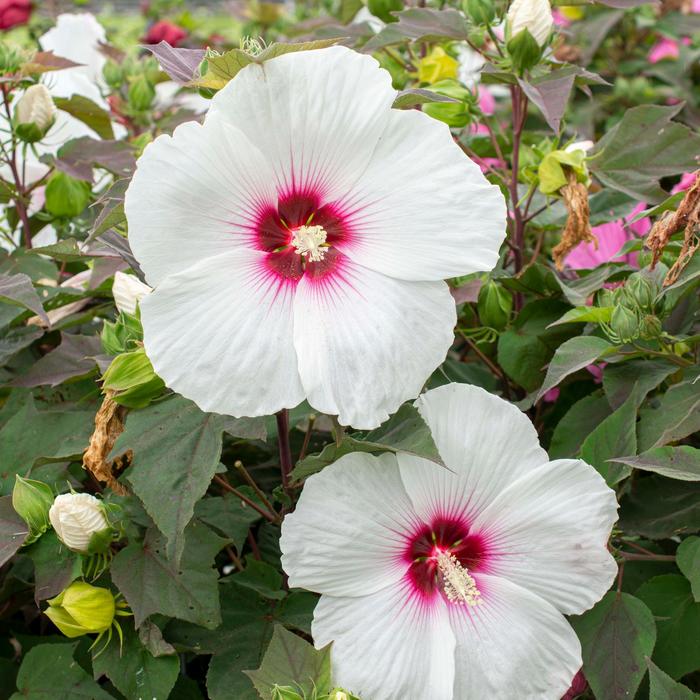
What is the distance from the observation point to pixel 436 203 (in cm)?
85

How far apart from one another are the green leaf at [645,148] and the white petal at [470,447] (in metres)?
0.44

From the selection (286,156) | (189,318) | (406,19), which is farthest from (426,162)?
(406,19)

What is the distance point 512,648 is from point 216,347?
1.21 feet

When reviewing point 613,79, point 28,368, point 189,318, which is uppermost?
point 189,318

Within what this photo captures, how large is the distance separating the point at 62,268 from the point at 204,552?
0.54 metres

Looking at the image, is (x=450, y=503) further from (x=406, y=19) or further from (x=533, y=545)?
(x=406, y=19)

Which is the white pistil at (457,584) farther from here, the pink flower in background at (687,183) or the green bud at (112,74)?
the green bud at (112,74)

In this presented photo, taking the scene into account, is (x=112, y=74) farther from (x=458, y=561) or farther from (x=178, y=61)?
(x=458, y=561)

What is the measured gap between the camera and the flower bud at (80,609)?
3.07 ft

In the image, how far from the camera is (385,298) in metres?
0.85

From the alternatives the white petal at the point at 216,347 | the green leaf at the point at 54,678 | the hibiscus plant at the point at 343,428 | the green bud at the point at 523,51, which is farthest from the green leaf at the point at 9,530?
the green bud at the point at 523,51

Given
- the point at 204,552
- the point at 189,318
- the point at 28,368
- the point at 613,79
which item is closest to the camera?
the point at 189,318

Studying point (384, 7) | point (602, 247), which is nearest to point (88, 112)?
point (384, 7)

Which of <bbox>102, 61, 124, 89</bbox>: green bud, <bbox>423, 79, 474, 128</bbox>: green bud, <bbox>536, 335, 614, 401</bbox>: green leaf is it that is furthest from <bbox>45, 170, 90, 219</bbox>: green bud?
<bbox>536, 335, 614, 401</bbox>: green leaf
